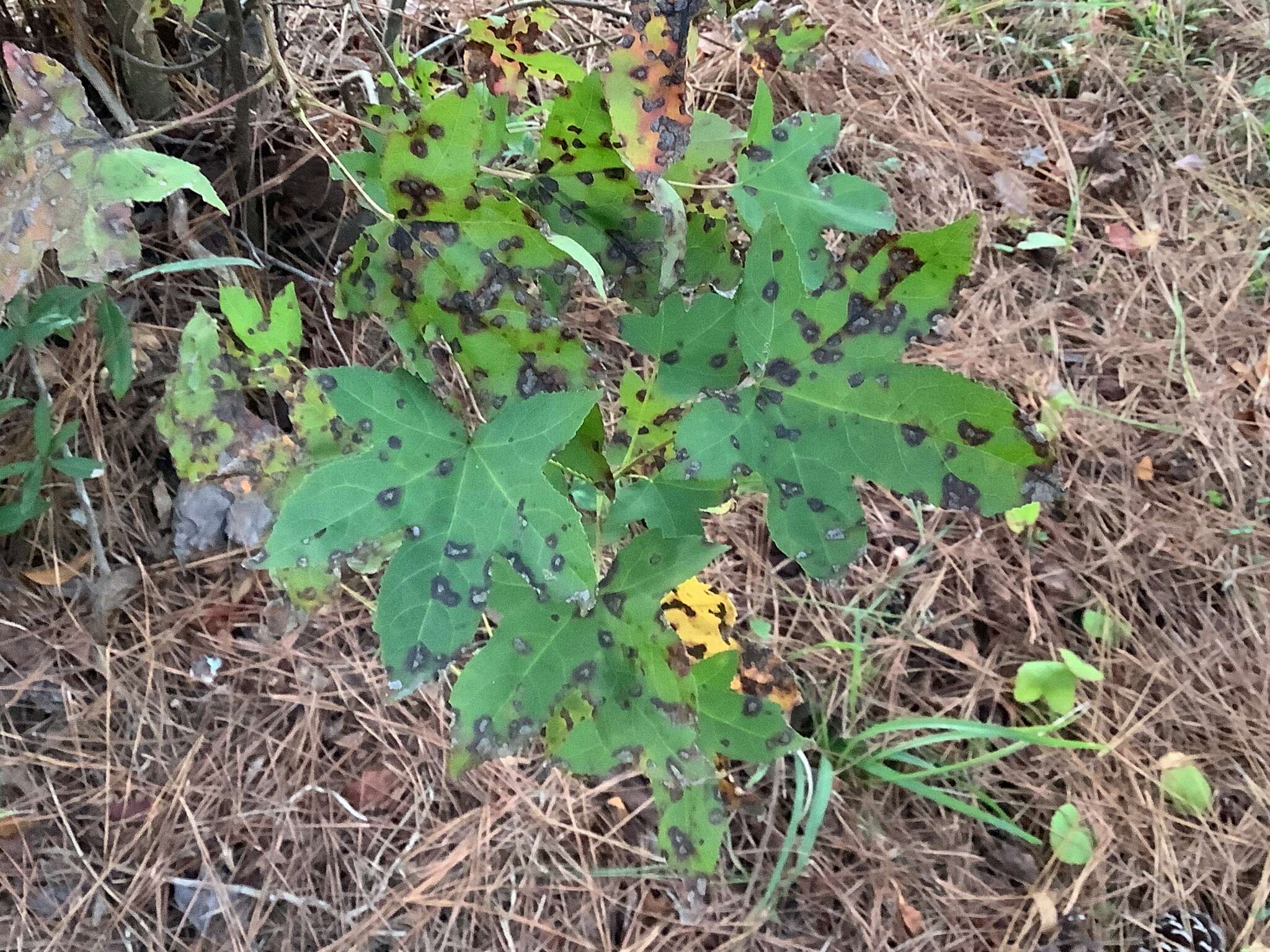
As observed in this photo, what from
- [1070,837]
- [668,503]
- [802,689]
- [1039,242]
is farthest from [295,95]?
[1039,242]

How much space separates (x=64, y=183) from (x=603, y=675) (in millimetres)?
626

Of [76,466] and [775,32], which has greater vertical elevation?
[775,32]

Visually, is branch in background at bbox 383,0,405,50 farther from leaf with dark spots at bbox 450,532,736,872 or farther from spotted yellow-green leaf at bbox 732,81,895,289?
leaf with dark spots at bbox 450,532,736,872

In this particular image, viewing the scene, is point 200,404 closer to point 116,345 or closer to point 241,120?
point 116,345

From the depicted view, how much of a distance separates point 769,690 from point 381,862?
682mm

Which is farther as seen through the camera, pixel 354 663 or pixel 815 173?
pixel 815 173

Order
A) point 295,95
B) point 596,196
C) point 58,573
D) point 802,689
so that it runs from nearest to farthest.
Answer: point 596,196, point 295,95, point 58,573, point 802,689

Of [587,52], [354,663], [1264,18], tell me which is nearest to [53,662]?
[354,663]

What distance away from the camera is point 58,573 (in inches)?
53.3

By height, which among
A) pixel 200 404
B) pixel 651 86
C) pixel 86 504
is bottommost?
pixel 86 504

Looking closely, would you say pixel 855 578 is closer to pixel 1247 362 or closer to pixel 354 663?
pixel 354 663

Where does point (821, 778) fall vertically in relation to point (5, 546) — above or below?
below

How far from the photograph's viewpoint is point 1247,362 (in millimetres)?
1949

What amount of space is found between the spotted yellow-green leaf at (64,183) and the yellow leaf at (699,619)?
2.16ft
